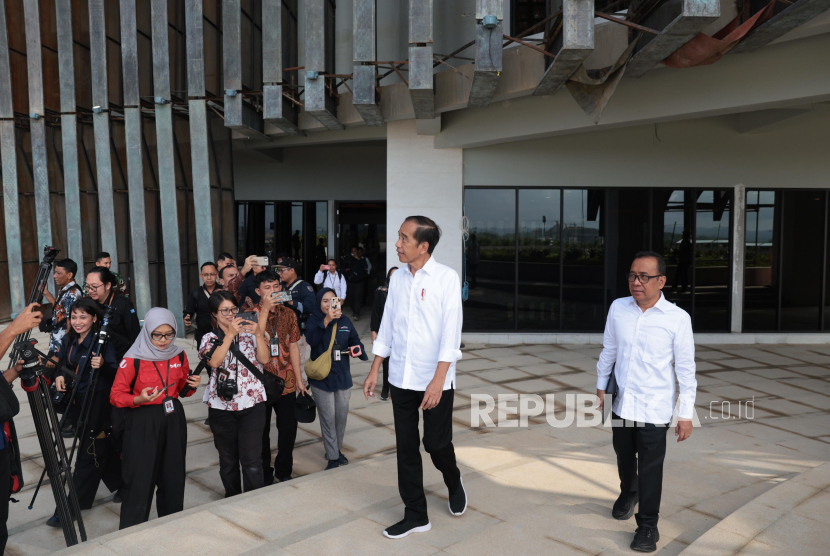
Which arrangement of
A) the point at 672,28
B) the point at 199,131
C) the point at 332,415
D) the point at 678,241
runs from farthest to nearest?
the point at 678,241 < the point at 199,131 < the point at 672,28 < the point at 332,415

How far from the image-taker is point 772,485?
191 inches

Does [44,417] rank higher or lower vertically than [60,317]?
lower

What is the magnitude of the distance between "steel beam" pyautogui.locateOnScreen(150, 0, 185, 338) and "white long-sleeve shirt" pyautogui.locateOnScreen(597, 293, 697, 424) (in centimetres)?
996

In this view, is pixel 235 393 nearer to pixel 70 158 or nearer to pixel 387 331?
pixel 387 331

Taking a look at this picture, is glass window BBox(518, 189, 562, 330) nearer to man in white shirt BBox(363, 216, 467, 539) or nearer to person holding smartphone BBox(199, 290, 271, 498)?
person holding smartphone BBox(199, 290, 271, 498)

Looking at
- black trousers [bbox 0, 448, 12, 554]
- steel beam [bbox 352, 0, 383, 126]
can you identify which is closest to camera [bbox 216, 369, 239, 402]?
black trousers [bbox 0, 448, 12, 554]

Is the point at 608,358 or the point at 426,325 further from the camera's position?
the point at 608,358

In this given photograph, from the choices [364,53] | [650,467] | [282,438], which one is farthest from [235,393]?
[364,53]

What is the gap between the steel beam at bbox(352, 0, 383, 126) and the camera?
8539 millimetres

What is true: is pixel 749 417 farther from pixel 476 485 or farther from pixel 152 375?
pixel 152 375

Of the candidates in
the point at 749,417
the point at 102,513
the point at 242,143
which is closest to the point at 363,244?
the point at 242,143

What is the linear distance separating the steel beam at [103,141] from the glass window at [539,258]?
789 centimetres

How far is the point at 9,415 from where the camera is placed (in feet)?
10.2

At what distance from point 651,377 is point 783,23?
4184 mm
